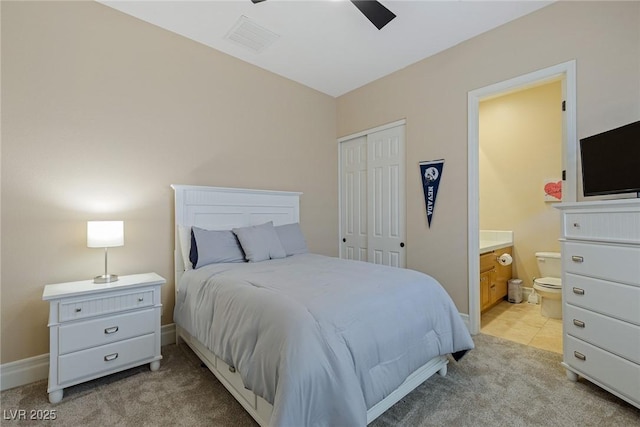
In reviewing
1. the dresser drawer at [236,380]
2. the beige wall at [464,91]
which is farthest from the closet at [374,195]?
the dresser drawer at [236,380]

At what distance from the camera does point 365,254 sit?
156 inches

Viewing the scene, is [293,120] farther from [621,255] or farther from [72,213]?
[621,255]

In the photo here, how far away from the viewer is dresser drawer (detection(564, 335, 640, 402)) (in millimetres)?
1622

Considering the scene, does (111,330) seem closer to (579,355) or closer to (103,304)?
(103,304)

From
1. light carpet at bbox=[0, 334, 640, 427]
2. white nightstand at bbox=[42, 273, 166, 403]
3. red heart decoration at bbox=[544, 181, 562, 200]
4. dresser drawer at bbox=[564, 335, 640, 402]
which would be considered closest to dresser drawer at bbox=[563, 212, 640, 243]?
dresser drawer at bbox=[564, 335, 640, 402]

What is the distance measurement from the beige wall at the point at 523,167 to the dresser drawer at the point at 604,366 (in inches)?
84.4

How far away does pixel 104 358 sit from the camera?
1989 millimetres

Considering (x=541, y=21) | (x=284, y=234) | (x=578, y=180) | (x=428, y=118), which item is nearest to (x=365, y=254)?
(x=284, y=234)

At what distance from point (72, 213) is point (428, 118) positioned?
3.51 m

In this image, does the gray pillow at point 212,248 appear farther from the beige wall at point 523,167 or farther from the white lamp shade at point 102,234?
the beige wall at point 523,167

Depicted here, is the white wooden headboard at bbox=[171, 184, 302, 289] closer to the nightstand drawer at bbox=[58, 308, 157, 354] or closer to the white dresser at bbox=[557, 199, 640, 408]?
the nightstand drawer at bbox=[58, 308, 157, 354]

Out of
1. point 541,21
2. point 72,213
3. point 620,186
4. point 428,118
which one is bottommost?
point 72,213

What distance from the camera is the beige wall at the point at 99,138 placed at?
209 centimetres

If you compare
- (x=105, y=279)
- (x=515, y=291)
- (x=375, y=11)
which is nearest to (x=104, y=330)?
(x=105, y=279)
